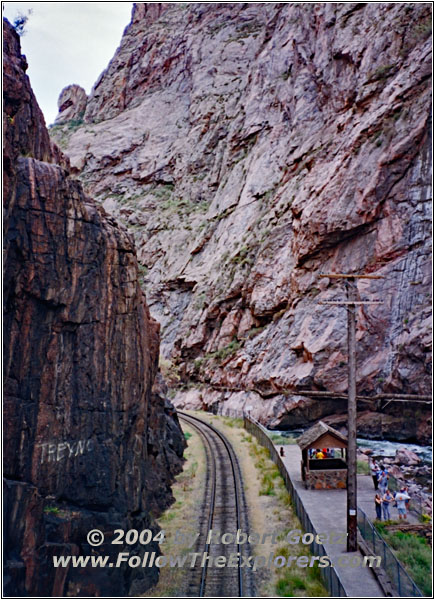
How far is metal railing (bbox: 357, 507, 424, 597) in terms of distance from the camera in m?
10.7

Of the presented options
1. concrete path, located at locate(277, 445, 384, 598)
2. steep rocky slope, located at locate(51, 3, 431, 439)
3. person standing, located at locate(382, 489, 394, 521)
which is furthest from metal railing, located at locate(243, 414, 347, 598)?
steep rocky slope, located at locate(51, 3, 431, 439)

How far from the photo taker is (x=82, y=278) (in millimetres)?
11766

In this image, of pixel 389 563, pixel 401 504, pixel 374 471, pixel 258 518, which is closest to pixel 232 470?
pixel 258 518

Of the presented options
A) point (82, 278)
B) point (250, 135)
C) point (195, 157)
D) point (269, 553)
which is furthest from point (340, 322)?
point (195, 157)

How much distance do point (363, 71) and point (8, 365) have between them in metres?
39.3

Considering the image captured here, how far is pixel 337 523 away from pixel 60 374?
408 inches

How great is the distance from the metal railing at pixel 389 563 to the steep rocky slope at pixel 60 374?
20.4ft

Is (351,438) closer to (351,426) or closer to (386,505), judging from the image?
(351,426)

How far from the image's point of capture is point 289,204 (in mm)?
42875

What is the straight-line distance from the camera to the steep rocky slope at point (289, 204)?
31.4 m

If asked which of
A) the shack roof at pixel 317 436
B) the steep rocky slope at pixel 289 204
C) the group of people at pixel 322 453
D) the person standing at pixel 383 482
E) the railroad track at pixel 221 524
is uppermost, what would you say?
the steep rocky slope at pixel 289 204

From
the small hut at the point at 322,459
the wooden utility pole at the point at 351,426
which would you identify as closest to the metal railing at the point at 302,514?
the small hut at the point at 322,459

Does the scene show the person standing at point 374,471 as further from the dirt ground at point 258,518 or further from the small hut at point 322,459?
the dirt ground at point 258,518

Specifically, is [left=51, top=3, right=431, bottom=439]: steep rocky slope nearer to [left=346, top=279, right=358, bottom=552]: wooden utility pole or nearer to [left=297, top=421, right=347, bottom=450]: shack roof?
[left=297, top=421, right=347, bottom=450]: shack roof
